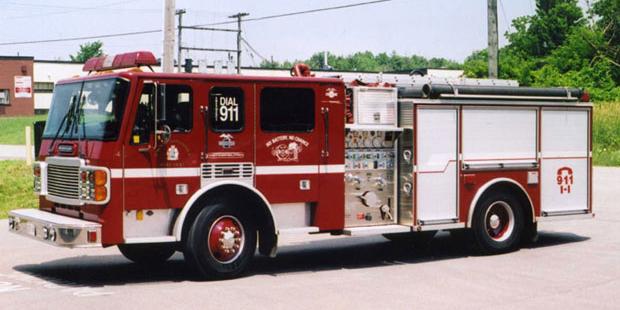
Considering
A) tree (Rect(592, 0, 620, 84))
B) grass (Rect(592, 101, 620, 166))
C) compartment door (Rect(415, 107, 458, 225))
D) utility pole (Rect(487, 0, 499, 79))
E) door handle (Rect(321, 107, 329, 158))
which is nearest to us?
door handle (Rect(321, 107, 329, 158))

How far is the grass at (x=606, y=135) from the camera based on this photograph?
34656 mm

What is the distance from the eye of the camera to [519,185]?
12555 mm

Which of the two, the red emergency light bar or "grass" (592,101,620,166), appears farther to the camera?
"grass" (592,101,620,166)

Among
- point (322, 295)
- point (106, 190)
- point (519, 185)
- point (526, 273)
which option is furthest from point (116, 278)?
point (519, 185)

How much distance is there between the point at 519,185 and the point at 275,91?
402cm

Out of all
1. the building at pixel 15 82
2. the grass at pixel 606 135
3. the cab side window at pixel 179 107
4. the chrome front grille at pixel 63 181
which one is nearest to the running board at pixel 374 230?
the cab side window at pixel 179 107

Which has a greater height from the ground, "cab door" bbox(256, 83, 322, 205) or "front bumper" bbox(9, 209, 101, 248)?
"cab door" bbox(256, 83, 322, 205)

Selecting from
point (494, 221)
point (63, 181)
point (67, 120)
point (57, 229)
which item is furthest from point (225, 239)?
point (494, 221)

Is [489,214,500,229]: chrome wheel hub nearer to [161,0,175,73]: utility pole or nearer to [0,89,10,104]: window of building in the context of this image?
[161,0,175,73]: utility pole

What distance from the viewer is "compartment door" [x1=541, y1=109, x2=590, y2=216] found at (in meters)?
13.0

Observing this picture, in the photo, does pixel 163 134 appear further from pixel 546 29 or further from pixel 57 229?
pixel 546 29

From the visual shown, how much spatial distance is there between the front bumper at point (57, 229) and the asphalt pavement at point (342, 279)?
51cm

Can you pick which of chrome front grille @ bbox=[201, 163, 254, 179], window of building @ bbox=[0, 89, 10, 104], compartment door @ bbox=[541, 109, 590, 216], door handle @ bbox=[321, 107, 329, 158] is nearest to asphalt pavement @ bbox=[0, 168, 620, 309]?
compartment door @ bbox=[541, 109, 590, 216]

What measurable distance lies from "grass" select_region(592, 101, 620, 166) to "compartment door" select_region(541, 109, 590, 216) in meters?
21.2
